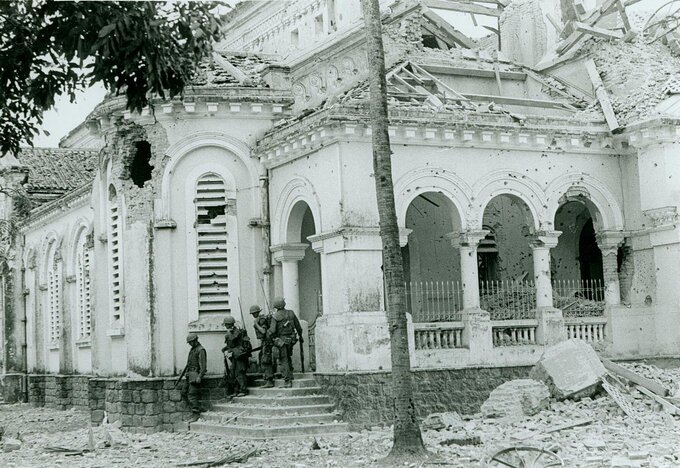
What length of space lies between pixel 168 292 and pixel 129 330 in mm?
1085

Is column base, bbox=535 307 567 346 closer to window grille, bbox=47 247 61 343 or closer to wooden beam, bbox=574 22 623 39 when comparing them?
wooden beam, bbox=574 22 623 39

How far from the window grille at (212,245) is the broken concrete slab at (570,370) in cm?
629

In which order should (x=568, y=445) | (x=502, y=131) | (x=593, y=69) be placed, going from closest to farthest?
(x=568, y=445)
(x=502, y=131)
(x=593, y=69)

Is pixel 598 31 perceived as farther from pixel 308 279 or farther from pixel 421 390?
pixel 421 390

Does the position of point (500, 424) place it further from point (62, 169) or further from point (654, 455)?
point (62, 169)

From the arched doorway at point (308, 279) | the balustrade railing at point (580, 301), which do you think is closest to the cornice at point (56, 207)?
the arched doorway at point (308, 279)

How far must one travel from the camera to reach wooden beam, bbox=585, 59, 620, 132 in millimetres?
20891

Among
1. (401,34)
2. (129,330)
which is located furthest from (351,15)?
(129,330)

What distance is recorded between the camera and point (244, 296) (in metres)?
21.3

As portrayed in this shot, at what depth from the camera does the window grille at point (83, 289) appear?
91.2ft

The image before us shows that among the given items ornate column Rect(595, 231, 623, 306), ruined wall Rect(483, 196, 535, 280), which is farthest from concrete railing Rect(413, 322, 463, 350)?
ruined wall Rect(483, 196, 535, 280)

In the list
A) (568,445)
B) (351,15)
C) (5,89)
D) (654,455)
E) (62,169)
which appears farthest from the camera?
(62,169)

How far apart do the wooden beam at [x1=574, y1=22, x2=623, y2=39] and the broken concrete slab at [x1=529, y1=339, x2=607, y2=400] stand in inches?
324

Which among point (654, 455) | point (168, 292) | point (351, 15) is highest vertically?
point (351, 15)
